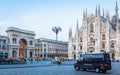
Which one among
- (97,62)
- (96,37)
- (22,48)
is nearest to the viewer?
(97,62)

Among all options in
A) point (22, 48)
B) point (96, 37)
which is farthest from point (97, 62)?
point (22, 48)

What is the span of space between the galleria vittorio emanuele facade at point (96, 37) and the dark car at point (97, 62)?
48632 millimetres

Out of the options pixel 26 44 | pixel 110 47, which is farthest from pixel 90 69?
pixel 26 44

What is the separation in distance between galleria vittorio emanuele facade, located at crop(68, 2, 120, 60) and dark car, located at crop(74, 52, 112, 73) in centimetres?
4863

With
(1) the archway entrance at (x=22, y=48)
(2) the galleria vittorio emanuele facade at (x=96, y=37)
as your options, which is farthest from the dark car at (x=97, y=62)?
(1) the archway entrance at (x=22, y=48)

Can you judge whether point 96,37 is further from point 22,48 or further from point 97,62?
point 97,62

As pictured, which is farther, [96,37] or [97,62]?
[96,37]

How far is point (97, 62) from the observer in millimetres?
24578

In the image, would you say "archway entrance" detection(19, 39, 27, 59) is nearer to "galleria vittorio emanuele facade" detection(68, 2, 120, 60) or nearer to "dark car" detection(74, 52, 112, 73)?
"galleria vittorio emanuele facade" detection(68, 2, 120, 60)

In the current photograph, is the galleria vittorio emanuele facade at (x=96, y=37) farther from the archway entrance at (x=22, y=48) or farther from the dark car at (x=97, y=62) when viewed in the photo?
the dark car at (x=97, y=62)

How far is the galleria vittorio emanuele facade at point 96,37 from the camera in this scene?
245 ft

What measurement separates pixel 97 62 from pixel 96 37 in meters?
54.3

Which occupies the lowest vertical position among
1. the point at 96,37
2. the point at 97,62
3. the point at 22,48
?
the point at 97,62

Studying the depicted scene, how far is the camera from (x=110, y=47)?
2950 inches
